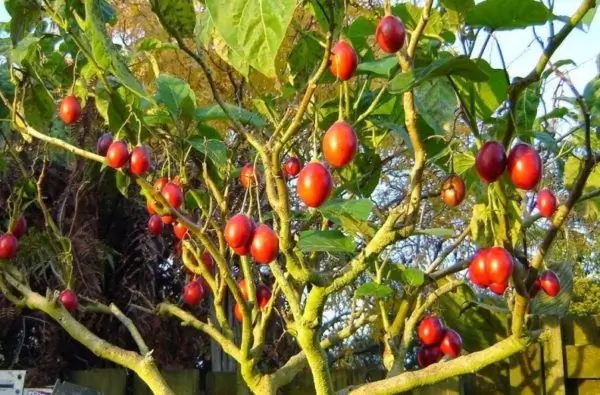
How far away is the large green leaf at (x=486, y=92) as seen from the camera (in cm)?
117

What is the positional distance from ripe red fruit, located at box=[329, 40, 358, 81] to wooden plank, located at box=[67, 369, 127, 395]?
177 centimetres

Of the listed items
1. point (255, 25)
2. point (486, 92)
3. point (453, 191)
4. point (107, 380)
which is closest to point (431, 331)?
point (453, 191)

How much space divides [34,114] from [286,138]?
0.84m

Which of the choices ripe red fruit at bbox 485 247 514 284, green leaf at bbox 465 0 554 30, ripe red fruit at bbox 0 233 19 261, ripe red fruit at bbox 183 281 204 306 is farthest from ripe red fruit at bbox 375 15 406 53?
ripe red fruit at bbox 0 233 19 261

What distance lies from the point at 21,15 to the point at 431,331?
1040 mm

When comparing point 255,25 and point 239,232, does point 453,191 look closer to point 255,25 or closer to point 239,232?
point 239,232

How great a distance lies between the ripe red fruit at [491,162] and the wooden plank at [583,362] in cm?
139

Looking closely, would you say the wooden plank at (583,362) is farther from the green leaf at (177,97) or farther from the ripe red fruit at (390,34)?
the ripe red fruit at (390,34)

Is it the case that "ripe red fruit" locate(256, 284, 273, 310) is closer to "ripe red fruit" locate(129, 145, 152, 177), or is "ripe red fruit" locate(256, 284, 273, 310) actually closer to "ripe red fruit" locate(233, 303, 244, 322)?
"ripe red fruit" locate(233, 303, 244, 322)

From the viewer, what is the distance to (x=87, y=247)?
2.70 meters

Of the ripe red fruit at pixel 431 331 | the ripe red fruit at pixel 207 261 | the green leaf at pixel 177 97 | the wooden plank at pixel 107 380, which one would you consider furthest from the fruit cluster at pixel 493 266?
the wooden plank at pixel 107 380

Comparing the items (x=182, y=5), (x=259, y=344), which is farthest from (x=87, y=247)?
(x=182, y=5)

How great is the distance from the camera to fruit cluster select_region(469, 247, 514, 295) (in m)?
1.14

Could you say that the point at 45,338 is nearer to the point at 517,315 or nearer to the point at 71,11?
the point at 71,11
